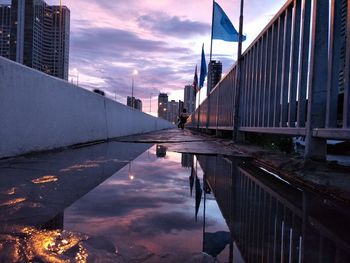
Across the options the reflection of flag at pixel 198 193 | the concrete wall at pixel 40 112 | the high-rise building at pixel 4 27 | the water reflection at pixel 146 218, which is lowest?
the water reflection at pixel 146 218

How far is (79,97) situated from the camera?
14.6 metres

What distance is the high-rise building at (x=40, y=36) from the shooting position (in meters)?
24.3

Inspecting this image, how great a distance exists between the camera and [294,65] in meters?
9.62

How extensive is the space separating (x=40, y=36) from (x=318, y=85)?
1007 inches

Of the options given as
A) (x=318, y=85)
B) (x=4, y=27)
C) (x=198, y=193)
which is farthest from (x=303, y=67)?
(x=4, y=27)

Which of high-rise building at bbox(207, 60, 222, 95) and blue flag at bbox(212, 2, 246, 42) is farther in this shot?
high-rise building at bbox(207, 60, 222, 95)

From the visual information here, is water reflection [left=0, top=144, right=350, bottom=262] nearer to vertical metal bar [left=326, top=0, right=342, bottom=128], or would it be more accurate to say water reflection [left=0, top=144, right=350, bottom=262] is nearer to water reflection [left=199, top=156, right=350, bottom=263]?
water reflection [left=199, top=156, right=350, bottom=263]

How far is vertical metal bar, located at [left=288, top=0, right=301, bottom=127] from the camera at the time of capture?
9.56 m

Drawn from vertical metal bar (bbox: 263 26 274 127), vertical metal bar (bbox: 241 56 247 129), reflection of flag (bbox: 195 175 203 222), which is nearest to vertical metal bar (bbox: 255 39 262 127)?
vertical metal bar (bbox: 263 26 274 127)

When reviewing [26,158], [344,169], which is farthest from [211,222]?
[26,158]

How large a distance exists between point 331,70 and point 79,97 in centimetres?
912

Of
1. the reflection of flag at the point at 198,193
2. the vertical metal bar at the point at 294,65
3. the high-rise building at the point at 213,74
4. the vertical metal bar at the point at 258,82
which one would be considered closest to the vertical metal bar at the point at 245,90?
the vertical metal bar at the point at 258,82

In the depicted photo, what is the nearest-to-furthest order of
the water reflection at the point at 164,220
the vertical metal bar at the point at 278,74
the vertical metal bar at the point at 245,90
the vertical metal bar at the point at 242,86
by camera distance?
the water reflection at the point at 164,220
the vertical metal bar at the point at 278,74
the vertical metal bar at the point at 245,90
the vertical metal bar at the point at 242,86

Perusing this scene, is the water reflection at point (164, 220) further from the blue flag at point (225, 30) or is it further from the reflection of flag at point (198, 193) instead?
the blue flag at point (225, 30)
